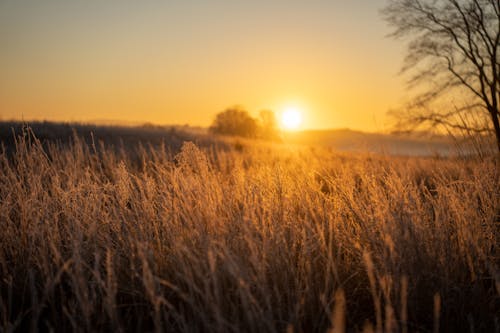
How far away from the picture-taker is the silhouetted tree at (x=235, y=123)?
45250mm

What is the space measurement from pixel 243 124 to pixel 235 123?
5.38ft

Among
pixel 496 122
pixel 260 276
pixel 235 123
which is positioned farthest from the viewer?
pixel 235 123

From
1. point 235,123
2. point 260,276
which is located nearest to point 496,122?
point 260,276

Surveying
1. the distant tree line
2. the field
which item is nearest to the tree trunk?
the field

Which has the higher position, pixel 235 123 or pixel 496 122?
pixel 235 123

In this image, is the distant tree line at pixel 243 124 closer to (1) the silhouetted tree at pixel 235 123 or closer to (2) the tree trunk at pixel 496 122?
(1) the silhouetted tree at pixel 235 123

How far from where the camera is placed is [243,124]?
151 ft

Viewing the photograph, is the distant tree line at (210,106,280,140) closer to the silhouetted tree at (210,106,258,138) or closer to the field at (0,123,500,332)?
the silhouetted tree at (210,106,258,138)

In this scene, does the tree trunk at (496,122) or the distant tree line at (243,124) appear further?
the distant tree line at (243,124)

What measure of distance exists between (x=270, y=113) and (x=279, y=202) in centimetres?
4817

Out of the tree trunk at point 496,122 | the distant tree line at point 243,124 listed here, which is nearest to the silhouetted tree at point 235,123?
the distant tree line at point 243,124

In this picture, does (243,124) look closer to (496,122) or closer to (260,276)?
(496,122)

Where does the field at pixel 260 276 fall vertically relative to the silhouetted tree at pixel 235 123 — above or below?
below

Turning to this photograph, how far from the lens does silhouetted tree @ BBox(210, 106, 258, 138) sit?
148ft
